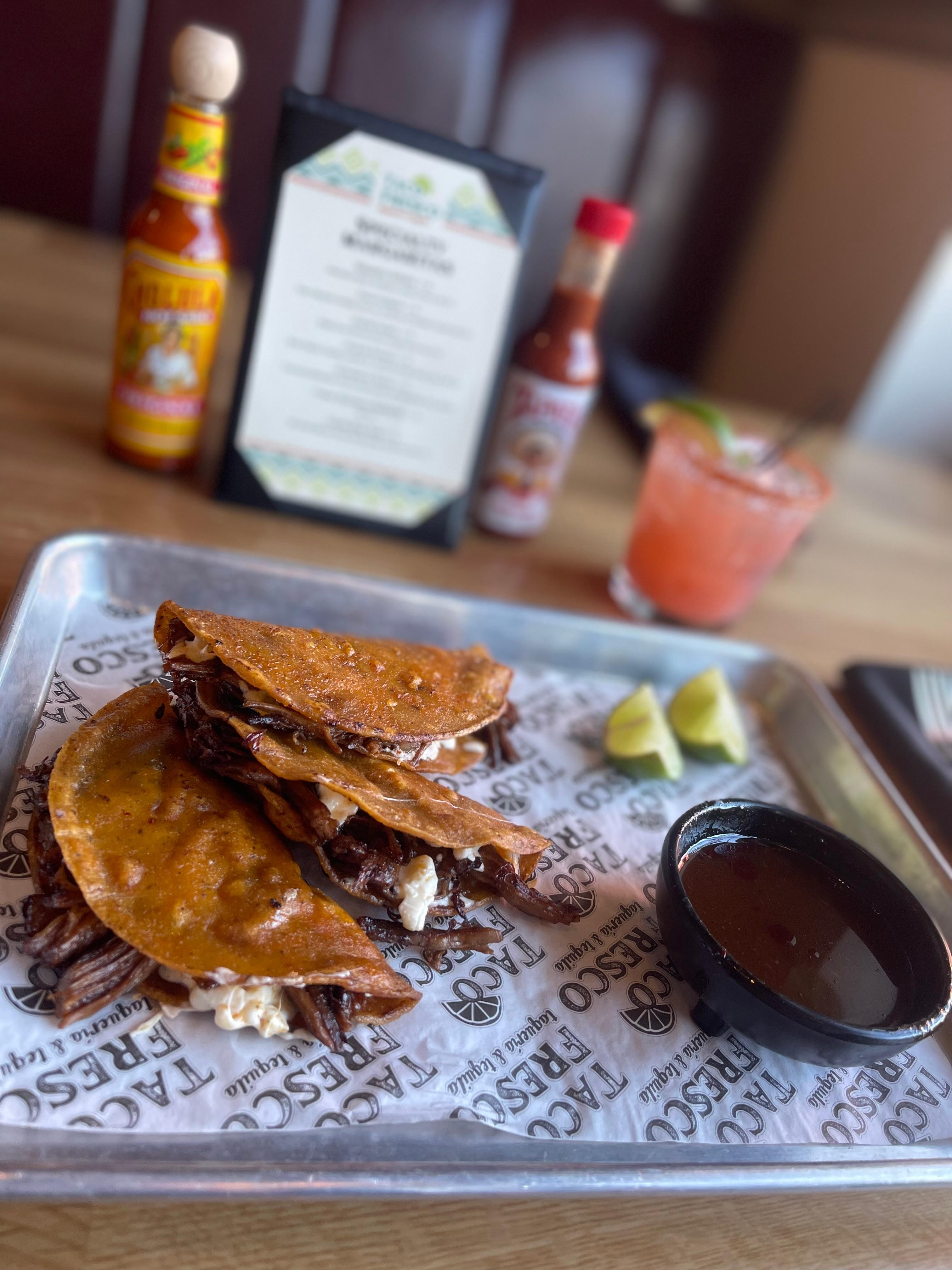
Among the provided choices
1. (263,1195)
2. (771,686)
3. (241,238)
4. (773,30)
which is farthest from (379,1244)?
(773,30)

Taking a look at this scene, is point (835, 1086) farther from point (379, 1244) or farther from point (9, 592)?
point (9, 592)

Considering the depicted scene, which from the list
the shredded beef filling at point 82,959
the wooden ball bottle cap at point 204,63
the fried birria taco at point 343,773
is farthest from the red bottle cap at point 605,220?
the shredded beef filling at point 82,959

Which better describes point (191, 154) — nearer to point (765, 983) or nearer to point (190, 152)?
point (190, 152)

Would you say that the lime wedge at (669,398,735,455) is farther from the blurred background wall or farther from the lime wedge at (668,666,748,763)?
the blurred background wall

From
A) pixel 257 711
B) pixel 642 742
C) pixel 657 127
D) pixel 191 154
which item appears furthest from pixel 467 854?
pixel 657 127

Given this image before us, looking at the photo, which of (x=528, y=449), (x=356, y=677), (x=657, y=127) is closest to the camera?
(x=356, y=677)

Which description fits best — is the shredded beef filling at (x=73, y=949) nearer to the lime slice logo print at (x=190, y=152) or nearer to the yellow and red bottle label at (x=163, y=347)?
the yellow and red bottle label at (x=163, y=347)

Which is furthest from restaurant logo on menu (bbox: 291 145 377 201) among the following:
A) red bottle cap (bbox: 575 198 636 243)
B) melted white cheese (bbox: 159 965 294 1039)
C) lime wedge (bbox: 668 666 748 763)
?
melted white cheese (bbox: 159 965 294 1039)
